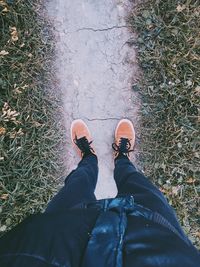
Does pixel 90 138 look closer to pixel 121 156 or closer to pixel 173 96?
pixel 121 156

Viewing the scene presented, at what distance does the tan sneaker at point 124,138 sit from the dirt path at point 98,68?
54 millimetres

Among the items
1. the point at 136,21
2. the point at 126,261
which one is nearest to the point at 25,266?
the point at 126,261

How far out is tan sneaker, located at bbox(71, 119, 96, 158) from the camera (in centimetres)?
271

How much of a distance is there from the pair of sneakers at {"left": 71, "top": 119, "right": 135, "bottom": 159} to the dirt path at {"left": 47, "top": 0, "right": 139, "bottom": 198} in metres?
0.05

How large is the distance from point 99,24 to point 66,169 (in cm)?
106

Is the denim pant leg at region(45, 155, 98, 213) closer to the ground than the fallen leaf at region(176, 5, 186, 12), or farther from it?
closer to the ground

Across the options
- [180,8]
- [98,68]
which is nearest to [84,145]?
[98,68]

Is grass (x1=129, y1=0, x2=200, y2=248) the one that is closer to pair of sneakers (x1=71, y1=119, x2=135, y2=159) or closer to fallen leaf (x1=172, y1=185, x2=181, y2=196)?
fallen leaf (x1=172, y1=185, x2=181, y2=196)

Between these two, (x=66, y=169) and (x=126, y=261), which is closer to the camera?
(x=126, y=261)

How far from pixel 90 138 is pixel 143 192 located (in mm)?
884

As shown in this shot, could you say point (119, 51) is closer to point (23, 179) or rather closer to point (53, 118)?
point (53, 118)

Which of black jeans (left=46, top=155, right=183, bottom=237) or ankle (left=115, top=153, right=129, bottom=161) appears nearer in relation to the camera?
black jeans (left=46, top=155, right=183, bottom=237)

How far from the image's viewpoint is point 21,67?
257 cm

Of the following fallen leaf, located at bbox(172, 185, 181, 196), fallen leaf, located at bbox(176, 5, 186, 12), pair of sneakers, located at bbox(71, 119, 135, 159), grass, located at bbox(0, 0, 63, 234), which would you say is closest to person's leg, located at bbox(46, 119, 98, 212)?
pair of sneakers, located at bbox(71, 119, 135, 159)
